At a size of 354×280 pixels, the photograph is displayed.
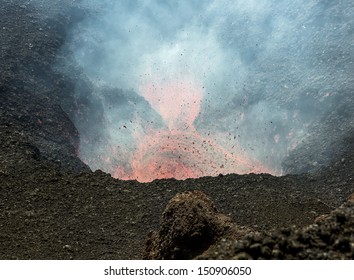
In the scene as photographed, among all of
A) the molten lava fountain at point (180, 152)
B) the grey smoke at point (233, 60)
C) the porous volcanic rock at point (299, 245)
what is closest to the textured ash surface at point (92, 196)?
the porous volcanic rock at point (299, 245)

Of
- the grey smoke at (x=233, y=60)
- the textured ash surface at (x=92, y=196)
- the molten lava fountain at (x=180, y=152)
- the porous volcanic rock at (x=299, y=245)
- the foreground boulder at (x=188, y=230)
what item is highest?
the grey smoke at (x=233, y=60)

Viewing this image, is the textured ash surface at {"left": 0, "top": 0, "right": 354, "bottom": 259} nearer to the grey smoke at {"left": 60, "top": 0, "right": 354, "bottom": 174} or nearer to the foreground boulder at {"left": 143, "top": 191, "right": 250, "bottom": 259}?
the foreground boulder at {"left": 143, "top": 191, "right": 250, "bottom": 259}

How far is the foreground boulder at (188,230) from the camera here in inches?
354

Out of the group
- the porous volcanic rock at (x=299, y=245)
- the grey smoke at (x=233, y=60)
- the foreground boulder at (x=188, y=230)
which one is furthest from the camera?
the grey smoke at (x=233, y=60)

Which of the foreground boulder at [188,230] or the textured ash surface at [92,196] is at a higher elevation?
the textured ash surface at [92,196]

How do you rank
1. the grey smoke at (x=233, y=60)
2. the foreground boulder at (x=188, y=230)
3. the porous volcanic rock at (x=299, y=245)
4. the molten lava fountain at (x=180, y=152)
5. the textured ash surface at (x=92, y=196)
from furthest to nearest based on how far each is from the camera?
the grey smoke at (x=233, y=60), the molten lava fountain at (x=180, y=152), the textured ash surface at (x=92, y=196), the foreground boulder at (x=188, y=230), the porous volcanic rock at (x=299, y=245)

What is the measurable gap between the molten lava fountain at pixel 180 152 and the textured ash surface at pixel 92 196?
3.30 meters

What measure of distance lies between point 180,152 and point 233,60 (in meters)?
7.87

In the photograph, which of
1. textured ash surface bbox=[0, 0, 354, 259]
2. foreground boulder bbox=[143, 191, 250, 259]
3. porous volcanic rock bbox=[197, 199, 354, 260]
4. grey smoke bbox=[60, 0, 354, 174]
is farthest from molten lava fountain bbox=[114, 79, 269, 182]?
porous volcanic rock bbox=[197, 199, 354, 260]

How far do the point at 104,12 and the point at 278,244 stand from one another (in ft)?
84.9

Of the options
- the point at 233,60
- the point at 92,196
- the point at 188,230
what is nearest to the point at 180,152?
the point at 233,60

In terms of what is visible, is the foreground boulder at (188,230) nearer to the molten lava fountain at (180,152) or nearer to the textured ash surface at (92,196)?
the textured ash surface at (92,196)

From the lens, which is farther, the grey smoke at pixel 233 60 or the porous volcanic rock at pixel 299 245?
the grey smoke at pixel 233 60

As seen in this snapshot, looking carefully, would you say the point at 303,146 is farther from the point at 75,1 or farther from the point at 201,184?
the point at 75,1
